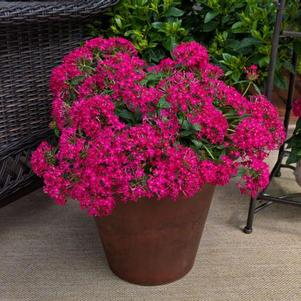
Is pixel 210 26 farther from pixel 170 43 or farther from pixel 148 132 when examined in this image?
pixel 148 132

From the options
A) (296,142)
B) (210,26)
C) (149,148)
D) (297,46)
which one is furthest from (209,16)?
(149,148)

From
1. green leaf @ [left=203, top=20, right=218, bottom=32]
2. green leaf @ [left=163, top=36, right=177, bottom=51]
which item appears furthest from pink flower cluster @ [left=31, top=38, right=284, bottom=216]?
green leaf @ [left=203, top=20, right=218, bottom=32]

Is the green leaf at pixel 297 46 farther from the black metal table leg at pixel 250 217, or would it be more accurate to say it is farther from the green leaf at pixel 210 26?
the black metal table leg at pixel 250 217

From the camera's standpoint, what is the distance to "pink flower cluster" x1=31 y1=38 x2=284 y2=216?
1022 millimetres

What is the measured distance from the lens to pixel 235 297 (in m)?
1.26

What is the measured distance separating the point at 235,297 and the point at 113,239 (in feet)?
1.21

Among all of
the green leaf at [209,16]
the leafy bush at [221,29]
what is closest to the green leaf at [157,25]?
the leafy bush at [221,29]

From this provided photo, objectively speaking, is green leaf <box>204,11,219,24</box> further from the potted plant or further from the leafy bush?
the potted plant

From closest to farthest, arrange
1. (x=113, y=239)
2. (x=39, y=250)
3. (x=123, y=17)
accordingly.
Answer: (x=113, y=239) < (x=39, y=250) < (x=123, y=17)

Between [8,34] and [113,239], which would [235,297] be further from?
[8,34]

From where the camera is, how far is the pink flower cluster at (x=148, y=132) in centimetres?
102

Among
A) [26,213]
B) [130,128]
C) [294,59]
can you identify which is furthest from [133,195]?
[294,59]

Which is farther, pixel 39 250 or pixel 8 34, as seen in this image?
pixel 39 250

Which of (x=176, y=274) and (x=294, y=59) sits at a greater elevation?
(x=294, y=59)
